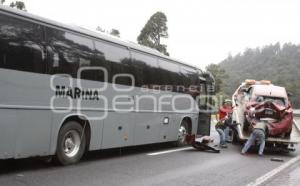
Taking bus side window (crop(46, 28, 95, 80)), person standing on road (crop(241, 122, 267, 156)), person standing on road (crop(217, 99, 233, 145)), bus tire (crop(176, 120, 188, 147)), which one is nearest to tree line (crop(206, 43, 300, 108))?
person standing on road (crop(217, 99, 233, 145))

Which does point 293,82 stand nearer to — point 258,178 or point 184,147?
point 184,147

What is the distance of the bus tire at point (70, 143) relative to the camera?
378 inches

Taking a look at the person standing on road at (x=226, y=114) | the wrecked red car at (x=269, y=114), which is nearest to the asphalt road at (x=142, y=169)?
the wrecked red car at (x=269, y=114)

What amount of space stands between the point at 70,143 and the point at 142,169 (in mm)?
1802

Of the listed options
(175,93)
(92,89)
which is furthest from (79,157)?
(175,93)

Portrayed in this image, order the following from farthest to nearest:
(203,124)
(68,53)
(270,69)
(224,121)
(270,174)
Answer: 1. (270,69)
2. (203,124)
3. (224,121)
4. (270,174)
5. (68,53)

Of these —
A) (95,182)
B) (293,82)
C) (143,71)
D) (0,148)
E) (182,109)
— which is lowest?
(95,182)

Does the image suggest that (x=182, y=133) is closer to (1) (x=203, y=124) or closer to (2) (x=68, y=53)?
(1) (x=203, y=124)

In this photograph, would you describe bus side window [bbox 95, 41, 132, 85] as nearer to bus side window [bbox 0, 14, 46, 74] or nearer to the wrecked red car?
bus side window [bbox 0, 14, 46, 74]

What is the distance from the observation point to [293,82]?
77.8 m

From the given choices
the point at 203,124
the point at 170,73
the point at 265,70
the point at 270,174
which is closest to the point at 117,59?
the point at 170,73

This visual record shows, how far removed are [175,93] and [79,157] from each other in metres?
5.33

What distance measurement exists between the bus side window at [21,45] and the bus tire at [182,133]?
7691mm

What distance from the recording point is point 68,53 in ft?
31.6
